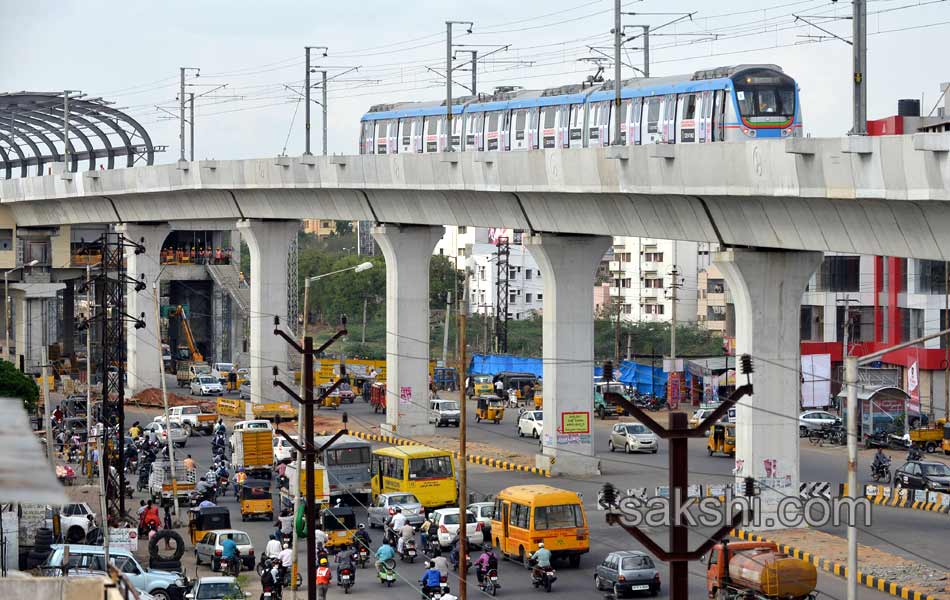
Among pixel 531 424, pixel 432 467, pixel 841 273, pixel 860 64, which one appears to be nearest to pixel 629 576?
pixel 860 64

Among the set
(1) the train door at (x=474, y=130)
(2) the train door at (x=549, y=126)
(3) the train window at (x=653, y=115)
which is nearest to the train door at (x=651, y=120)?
(3) the train window at (x=653, y=115)

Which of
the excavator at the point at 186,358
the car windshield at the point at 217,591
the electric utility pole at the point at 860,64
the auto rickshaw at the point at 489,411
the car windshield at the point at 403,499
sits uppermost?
the electric utility pole at the point at 860,64

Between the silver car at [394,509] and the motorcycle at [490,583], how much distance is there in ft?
22.6

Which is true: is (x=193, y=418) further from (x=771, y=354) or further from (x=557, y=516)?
(x=557, y=516)

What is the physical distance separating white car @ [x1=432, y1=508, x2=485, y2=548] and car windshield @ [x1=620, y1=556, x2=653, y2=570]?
629 cm

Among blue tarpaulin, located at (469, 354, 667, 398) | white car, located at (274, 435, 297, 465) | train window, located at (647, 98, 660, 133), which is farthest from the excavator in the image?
train window, located at (647, 98, 660, 133)

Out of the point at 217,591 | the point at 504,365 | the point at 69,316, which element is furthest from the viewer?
the point at 69,316

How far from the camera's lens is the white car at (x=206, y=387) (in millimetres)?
78044

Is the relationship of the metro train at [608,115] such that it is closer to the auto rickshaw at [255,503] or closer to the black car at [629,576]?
the black car at [629,576]

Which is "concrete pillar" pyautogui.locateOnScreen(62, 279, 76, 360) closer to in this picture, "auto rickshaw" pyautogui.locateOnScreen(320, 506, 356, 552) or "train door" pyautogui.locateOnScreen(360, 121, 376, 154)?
"train door" pyautogui.locateOnScreen(360, 121, 376, 154)

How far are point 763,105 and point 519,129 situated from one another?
40.1 feet

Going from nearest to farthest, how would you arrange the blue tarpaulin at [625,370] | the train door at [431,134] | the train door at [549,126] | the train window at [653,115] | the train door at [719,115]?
the train door at [719,115]
the train window at [653,115]
the train door at [549,126]
the train door at [431,134]
the blue tarpaulin at [625,370]

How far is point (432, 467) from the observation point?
137 feet

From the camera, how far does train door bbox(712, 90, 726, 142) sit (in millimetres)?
42219
